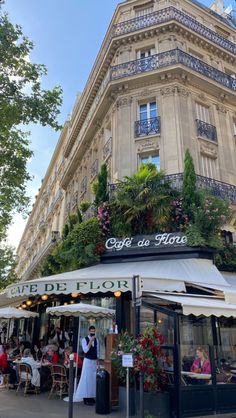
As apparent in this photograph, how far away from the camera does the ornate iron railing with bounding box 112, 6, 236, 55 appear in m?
16.8

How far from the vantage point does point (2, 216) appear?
1377cm

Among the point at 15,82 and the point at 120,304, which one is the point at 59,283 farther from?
the point at 15,82

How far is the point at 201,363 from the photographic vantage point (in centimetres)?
740

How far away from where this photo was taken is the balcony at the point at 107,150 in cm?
1638

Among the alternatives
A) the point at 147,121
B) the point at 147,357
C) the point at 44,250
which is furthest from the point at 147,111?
the point at 44,250

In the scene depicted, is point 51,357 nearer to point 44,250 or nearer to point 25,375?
point 25,375

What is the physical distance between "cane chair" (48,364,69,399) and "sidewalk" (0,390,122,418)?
12.6 inches

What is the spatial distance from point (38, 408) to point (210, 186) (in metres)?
9.87

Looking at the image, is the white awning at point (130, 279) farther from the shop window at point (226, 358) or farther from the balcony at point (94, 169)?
the balcony at point (94, 169)

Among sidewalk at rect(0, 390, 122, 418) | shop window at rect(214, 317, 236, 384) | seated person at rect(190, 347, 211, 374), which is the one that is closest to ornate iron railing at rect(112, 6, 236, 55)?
shop window at rect(214, 317, 236, 384)

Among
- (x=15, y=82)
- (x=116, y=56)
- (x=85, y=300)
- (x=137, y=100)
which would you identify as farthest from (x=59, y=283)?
(x=116, y=56)

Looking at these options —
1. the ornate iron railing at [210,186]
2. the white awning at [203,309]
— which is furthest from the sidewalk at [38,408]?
the ornate iron railing at [210,186]

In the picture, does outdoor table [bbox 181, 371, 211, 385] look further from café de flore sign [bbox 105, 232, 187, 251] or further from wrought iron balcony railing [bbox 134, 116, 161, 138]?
wrought iron balcony railing [bbox 134, 116, 161, 138]

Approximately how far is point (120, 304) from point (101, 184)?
16.6 feet
